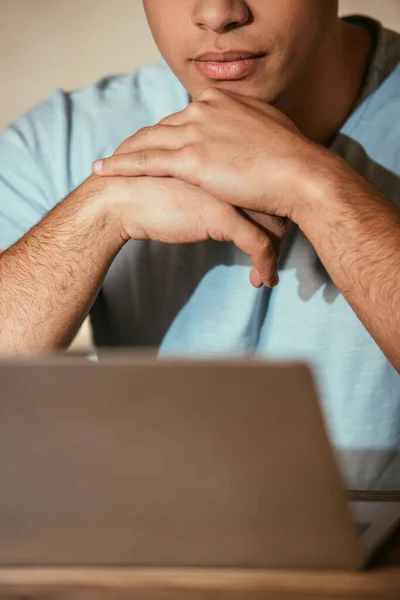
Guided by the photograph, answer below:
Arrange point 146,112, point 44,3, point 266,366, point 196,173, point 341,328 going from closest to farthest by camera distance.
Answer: point 266,366 → point 196,173 → point 341,328 → point 146,112 → point 44,3

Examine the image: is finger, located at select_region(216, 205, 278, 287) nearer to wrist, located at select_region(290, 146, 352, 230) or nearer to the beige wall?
wrist, located at select_region(290, 146, 352, 230)

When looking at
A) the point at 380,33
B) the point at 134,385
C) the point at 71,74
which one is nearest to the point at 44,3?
the point at 71,74

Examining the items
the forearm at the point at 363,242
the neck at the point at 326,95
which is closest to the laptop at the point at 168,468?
the forearm at the point at 363,242

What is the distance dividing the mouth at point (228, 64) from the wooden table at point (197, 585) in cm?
74

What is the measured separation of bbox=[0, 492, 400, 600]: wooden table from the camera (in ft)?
1.46

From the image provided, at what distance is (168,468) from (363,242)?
52 cm

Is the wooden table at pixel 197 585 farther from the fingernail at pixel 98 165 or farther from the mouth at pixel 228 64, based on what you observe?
the mouth at pixel 228 64

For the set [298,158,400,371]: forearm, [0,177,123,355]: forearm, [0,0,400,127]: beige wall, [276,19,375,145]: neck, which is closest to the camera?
[298,158,400,371]: forearm

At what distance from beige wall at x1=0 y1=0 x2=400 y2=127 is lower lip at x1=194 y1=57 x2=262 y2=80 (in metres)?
0.81

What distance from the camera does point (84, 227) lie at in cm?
98

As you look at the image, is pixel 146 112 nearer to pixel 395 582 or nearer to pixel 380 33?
pixel 380 33

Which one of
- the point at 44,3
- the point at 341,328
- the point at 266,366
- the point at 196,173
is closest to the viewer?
the point at 266,366

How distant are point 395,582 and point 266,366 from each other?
16 centimetres

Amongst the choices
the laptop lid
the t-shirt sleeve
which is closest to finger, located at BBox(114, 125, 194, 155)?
the t-shirt sleeve
